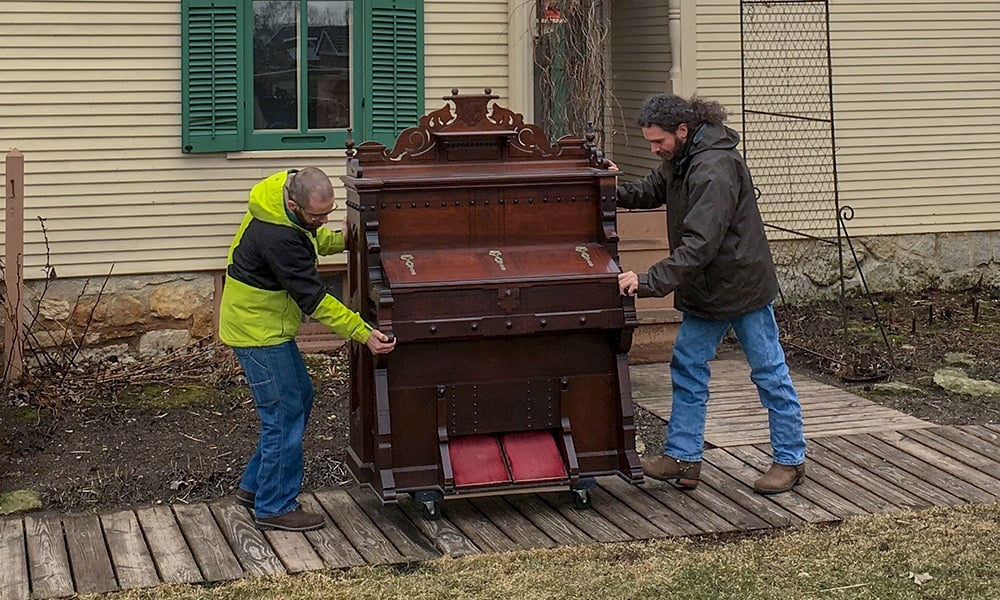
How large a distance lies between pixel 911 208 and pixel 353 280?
6459 millimetres

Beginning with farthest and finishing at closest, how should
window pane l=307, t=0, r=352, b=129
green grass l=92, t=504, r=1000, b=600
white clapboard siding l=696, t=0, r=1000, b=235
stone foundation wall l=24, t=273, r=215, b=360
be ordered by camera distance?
white clapboard siding l=696, t=0, r=1000, b=235
window pane l=307, t=0, r=352, b=129
stone foundation wall l=24, t=273, r=215, b=360
green grass l=92, t=504, r=1000, b=600

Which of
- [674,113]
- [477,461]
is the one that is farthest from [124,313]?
[674,113]

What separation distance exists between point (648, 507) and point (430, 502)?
1.01 metres

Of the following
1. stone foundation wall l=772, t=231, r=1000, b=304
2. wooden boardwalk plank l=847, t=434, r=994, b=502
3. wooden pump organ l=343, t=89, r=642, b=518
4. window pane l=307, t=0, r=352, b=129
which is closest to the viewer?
wooden pump organ l=343, t=89, r=642, b=518

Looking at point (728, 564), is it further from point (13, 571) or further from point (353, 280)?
point (13, 571)

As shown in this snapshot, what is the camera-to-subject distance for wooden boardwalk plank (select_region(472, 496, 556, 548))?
611 centimetres

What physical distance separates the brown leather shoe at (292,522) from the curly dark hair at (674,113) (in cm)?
229

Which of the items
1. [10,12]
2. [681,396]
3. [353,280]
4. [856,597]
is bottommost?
[856,597]

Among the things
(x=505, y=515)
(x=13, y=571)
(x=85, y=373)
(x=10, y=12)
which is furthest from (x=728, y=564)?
(x=10, y=12)

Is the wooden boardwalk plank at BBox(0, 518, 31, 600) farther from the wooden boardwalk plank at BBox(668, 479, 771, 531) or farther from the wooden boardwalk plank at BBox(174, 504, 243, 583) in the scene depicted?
the wooden boardwalk plank at BBox(668, 479, 771, 531)

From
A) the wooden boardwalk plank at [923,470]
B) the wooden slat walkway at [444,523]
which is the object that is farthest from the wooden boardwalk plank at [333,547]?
the wooden boardwalk plank at [923,470]

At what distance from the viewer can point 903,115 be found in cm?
1146

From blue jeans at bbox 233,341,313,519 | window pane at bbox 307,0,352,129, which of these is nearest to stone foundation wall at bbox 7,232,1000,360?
window pane at bbox 307,0,352,129

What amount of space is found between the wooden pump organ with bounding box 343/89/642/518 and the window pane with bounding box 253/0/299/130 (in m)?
3.31
